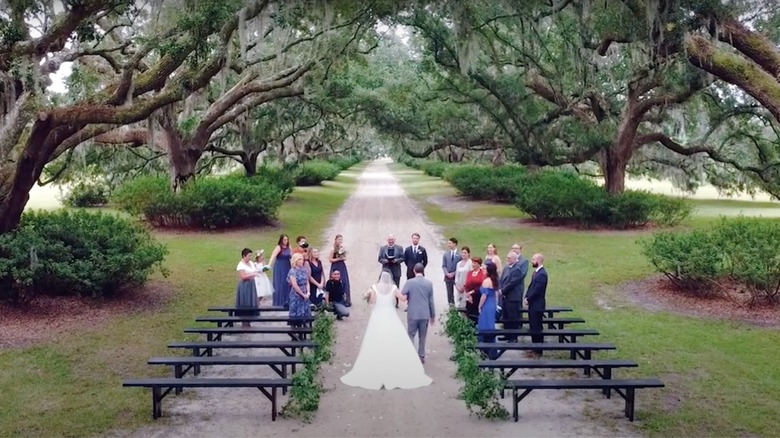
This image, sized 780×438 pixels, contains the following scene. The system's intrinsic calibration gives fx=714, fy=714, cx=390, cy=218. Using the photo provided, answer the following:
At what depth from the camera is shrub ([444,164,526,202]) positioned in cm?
3478

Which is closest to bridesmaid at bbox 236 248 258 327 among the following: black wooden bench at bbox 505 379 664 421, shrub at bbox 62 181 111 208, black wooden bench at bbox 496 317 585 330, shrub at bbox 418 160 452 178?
black wooden bench at bbox 496 317 585 330

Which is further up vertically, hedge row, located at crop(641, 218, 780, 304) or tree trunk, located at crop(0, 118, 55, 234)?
tree trunk, located at crop(0, 118, 55, 234)

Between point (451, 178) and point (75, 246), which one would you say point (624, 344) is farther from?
point (451, 178)

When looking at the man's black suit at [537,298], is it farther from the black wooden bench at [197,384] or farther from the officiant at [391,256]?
the black wooden bench at [197,384]

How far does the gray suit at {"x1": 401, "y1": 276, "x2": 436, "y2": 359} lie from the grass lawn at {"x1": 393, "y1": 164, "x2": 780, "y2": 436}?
8.51 ft

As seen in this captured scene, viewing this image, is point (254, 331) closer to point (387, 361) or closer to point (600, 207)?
point (387, 361)

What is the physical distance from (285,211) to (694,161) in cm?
1909

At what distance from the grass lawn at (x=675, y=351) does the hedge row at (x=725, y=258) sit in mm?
1127

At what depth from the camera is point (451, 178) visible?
1737 inches

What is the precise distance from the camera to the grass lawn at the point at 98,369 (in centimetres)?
733

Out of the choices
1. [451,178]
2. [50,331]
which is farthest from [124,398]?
[451,178]

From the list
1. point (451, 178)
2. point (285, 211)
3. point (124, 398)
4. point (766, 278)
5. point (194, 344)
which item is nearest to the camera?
point (124, 398)

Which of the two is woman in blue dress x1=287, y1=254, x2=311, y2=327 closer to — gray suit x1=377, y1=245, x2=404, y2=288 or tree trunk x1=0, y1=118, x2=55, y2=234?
gray suit x1=377, y1=245, x2=404, y2=288

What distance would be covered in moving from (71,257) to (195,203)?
10.9 metres
